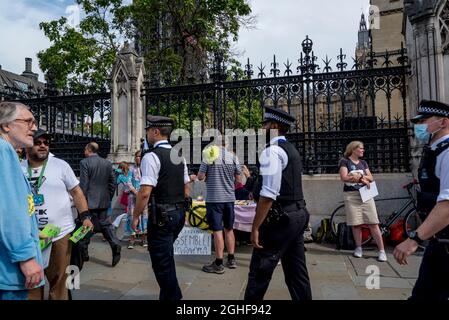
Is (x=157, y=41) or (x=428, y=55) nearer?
(x=428, y=55)

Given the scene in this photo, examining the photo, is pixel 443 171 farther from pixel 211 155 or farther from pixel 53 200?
pixel 211 155

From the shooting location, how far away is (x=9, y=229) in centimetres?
190

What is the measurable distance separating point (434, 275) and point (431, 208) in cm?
49

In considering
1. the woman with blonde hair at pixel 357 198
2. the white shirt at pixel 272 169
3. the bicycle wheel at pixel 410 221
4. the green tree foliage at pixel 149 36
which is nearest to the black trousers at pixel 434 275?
the white shirt at pixel 272 169

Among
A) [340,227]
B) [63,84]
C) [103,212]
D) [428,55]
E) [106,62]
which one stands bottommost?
[340,227]

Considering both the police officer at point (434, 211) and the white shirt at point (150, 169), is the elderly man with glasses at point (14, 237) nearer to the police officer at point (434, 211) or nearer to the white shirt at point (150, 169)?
the white shirt at point (150, 169)

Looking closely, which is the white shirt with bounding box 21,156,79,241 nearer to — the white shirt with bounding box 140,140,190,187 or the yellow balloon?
the white shirt with bounding box 140,140,190,187

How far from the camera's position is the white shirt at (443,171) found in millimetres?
2203

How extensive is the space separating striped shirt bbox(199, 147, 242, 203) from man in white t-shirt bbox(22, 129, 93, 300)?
235 centimetres

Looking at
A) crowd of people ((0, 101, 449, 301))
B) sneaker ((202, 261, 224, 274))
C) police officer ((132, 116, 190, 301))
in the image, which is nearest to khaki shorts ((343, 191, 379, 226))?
sneaker ((202, 261, 224, 274))

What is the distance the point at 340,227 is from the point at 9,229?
19.6ft

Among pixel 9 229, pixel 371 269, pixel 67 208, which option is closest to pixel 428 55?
pixel 371 269
